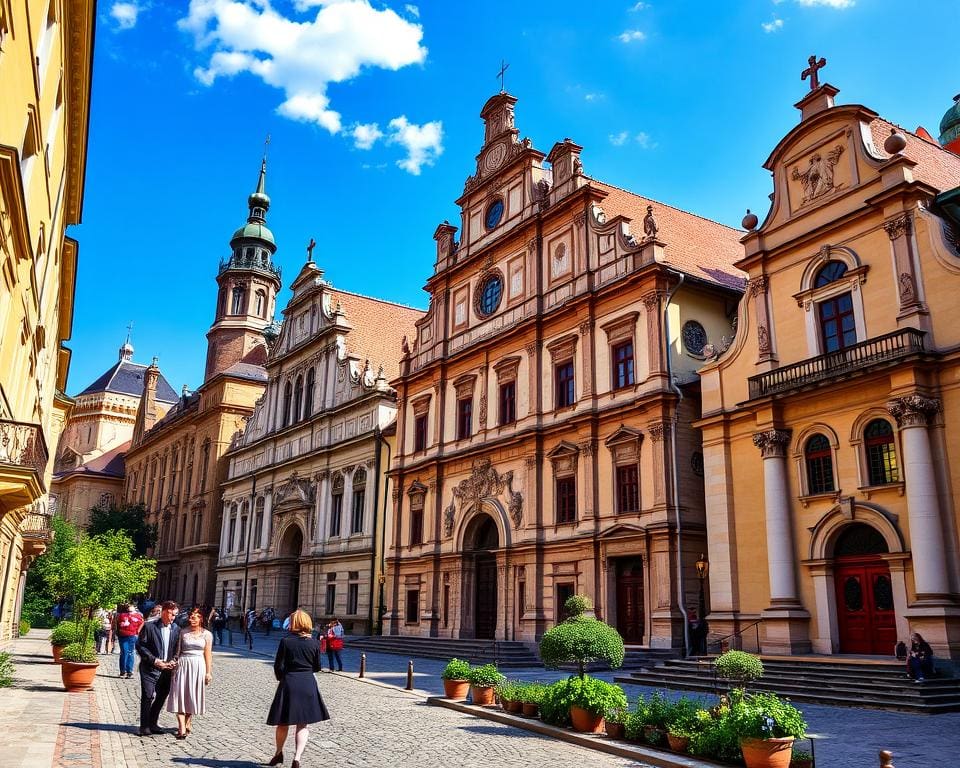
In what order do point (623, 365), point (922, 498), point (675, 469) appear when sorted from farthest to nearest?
1. point (623, 365)
2. point (675, 469)
3. point (922, 498)

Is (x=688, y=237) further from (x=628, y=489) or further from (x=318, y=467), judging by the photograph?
(x=318, y=467)

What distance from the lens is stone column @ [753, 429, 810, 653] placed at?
22234 mm

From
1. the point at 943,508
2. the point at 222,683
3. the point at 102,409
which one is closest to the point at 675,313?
the point at 943,508

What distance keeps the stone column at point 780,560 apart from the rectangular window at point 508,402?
13.2 meters

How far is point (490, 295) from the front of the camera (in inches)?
1526

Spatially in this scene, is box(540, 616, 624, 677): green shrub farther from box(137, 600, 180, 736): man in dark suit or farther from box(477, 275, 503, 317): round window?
box(477, 275, 503, 317): round window

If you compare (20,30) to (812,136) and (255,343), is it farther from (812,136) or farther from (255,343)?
(255,343)

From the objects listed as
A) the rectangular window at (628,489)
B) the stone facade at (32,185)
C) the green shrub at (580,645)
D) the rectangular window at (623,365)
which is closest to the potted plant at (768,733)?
the green shrub at (580,645)

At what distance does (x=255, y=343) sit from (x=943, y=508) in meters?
64.4

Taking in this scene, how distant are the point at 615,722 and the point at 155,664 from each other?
23.9ft

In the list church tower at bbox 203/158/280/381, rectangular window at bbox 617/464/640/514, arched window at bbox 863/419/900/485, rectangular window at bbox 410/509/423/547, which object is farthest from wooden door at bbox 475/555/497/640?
church tower at bbox 203/158/280/381

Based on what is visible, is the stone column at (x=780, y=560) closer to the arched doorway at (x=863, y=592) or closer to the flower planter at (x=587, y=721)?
the arched doorway at (x=863, y=592)

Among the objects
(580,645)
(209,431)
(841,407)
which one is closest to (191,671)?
(580,645)

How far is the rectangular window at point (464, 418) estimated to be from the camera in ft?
126
